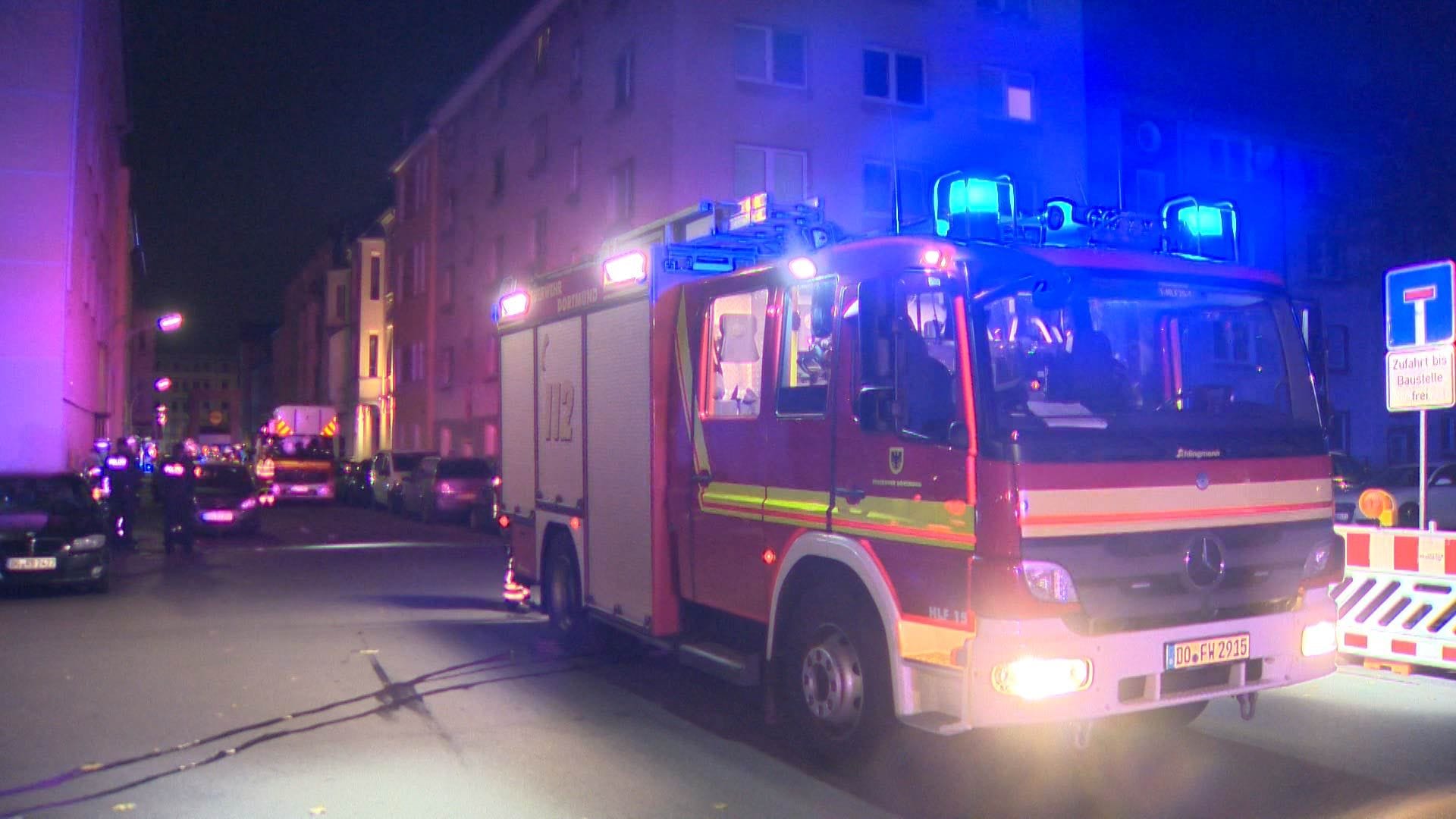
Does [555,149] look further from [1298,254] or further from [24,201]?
[1298,254]

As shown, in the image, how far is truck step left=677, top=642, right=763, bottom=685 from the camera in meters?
7.51

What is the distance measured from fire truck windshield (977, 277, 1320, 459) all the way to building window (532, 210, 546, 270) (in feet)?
97.7

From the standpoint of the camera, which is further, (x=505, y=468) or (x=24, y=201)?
(x=24, y=201)

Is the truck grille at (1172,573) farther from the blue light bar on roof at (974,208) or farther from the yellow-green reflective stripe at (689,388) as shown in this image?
the yellow-green reflective stripe at (689,388)

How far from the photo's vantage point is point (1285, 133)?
3722 centimetres

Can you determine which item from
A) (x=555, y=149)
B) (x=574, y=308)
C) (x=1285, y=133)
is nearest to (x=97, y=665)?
(x=574, y=308)

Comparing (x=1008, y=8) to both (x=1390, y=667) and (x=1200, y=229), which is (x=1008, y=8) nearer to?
(x=1390, y=667)

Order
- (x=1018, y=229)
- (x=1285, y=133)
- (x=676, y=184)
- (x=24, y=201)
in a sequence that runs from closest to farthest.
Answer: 1. (x=1018, y=229)
2. (x=24, y=201)
3. (x=676, y=184)
4. (x=1285, y=133)

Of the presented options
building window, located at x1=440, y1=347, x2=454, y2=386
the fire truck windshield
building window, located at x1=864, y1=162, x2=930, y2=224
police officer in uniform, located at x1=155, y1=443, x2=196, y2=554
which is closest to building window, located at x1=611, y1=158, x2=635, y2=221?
building window, located at x1=864, y1=162, x2=930, y2=224

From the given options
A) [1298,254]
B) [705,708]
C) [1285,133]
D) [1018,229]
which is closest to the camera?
[1018,229]

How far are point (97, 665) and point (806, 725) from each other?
6.44m

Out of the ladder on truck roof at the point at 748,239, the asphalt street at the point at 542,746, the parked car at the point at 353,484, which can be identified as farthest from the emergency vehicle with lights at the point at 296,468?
the ladder on truck roof at the point at 748,239

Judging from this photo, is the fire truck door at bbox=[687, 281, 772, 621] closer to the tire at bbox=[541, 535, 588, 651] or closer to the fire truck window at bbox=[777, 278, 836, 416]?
the fire truck window at bbox=[777, 278, 836, 416]

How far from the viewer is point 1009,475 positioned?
5.66m
